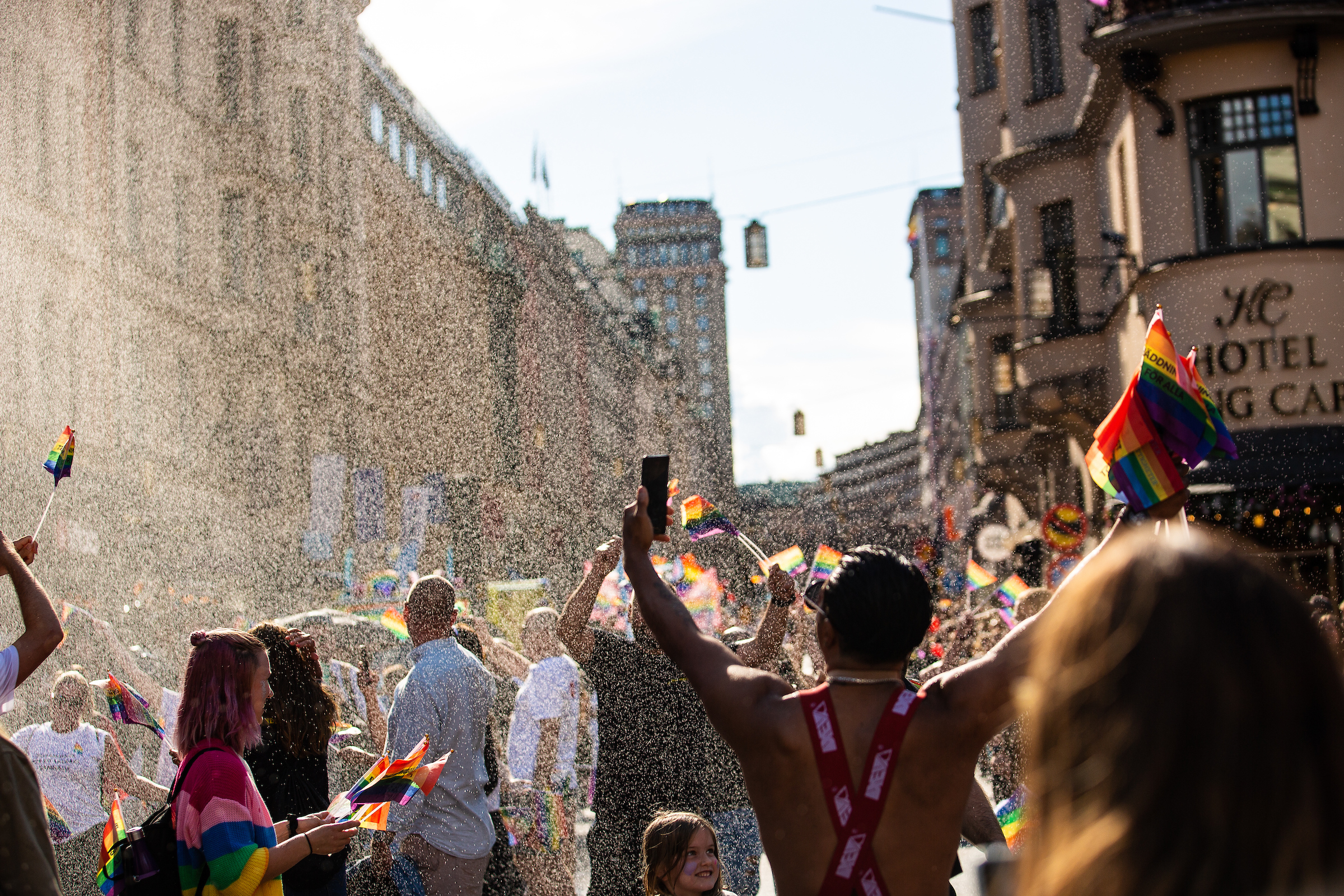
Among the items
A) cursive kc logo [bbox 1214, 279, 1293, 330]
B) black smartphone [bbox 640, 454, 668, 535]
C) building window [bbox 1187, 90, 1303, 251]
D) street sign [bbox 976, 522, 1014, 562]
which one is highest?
building window [bbox 1187, 90, 1303, 251]

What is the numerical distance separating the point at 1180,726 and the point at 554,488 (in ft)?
163

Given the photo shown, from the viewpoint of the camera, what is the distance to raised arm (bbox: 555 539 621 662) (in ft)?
16.5

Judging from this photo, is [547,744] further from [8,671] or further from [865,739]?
[865,739]

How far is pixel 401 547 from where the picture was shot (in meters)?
17.5

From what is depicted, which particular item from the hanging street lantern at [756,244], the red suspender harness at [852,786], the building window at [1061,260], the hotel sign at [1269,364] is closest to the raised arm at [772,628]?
the red suspender harness at [852,786]

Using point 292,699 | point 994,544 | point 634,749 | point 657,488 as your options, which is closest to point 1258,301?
point 994,544

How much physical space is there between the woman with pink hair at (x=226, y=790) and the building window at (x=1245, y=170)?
1394cm

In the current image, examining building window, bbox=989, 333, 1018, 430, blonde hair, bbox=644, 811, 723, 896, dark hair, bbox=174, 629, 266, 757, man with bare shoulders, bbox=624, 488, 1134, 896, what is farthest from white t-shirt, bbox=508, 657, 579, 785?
building window, bbox=989, 333, 1018, 430

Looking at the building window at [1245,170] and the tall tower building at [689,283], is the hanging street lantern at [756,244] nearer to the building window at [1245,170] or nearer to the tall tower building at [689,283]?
the building window at [1245,170]

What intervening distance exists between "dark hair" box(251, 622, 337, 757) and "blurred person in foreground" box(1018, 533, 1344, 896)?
3511 mm

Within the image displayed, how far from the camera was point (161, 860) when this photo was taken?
143 inches

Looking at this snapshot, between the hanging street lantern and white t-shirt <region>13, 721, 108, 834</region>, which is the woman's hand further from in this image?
the hanging street lantern

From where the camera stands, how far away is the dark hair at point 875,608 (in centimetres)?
283

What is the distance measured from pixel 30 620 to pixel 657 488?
1.62 meters
